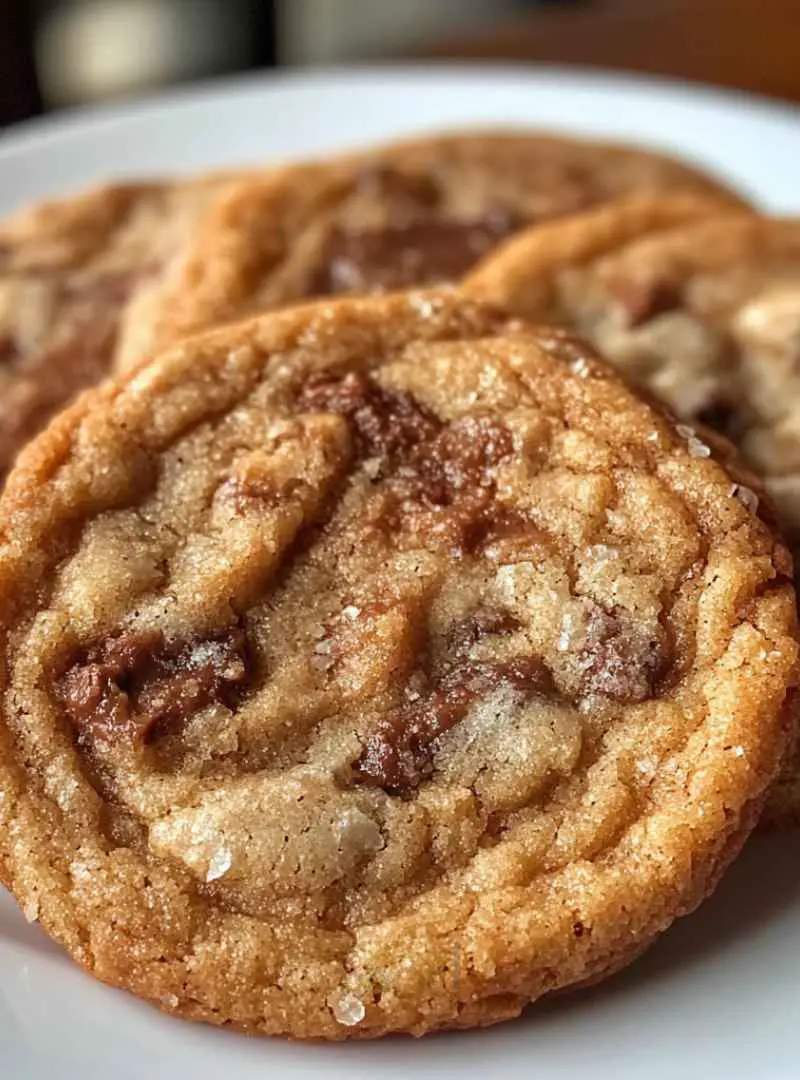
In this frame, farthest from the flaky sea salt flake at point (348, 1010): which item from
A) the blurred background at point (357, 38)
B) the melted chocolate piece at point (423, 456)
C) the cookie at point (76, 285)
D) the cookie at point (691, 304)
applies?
the blurred background at point (357, 38)

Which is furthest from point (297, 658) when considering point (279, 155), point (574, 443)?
point (279, 155)

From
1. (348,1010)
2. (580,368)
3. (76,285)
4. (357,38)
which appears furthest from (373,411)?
(357,38)

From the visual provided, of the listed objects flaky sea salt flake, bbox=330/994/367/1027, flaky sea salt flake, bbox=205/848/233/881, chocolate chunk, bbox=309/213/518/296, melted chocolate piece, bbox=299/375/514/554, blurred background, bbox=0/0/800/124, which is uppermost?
blurred background, bbox=0/0/800/124

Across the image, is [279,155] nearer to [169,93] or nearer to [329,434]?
[169,93]

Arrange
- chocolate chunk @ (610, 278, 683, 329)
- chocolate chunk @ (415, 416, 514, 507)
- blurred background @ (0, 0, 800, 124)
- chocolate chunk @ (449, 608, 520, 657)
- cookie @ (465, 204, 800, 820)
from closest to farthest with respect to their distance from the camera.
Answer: chocolate chunk @ (449, 608, 520, 657)
chocolate chunk @ (415, 416, 514, 507)
cookie @ (465, 204, 800, 820)
chocolate chunk @ (610, 278, 683, 329)
blurred background @ (0, 0, 800, 124)

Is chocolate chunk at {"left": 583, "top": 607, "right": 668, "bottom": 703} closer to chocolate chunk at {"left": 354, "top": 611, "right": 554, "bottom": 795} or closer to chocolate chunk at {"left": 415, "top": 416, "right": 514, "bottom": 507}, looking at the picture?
chocolate chunk at {"left": 354, "top": 611, "right": 554, "bottom": 795}

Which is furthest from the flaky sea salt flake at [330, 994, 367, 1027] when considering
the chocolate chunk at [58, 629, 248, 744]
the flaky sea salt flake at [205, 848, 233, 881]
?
the chocolate chunk at [58, 629, 248, 744]

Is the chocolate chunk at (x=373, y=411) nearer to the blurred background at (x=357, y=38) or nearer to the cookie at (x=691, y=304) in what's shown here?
the cookie at (x=691, y=304)
